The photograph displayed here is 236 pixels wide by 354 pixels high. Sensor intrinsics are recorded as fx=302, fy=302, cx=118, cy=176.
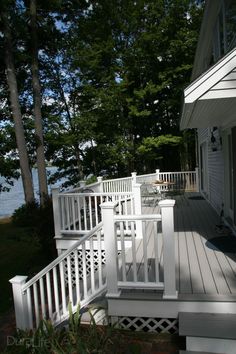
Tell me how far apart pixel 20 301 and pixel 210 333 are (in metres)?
2.18

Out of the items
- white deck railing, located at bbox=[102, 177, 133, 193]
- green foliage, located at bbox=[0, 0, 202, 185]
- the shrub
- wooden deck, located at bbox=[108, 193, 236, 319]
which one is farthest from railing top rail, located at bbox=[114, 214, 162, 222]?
green foliage, located at bbox=[0, 0, 202, 185]

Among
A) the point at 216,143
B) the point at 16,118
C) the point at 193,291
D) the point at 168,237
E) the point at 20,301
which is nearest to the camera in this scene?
the point at 168,237

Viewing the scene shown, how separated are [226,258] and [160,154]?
1759 centimetres

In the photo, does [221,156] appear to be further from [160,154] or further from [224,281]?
[160,154]

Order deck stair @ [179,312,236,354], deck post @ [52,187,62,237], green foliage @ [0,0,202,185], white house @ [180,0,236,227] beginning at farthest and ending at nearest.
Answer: green foliage @ [0,0,202,185] → deck post @ [52,187,62,237] → white house @ [180,0,236,227] → deck stair @ [179,312,236,354]

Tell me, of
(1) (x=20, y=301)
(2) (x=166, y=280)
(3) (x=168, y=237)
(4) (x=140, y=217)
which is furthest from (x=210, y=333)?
(1) (x=20, y=301)

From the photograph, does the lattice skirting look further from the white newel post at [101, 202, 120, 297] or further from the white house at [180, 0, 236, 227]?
the white house at [180, 0, 236, 227]

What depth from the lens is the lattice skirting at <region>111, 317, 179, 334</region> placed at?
11.7 feet

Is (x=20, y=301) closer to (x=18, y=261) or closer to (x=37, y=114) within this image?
(x=18, y=261)

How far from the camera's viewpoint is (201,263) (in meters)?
4.29

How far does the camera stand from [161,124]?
21.4 meters

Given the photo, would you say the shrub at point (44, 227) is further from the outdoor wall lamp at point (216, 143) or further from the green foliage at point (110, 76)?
the green foliage at point (110, 76)

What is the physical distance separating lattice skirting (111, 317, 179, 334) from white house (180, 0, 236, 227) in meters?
2.58

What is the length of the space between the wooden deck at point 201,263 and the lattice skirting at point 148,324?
0.44 meters
